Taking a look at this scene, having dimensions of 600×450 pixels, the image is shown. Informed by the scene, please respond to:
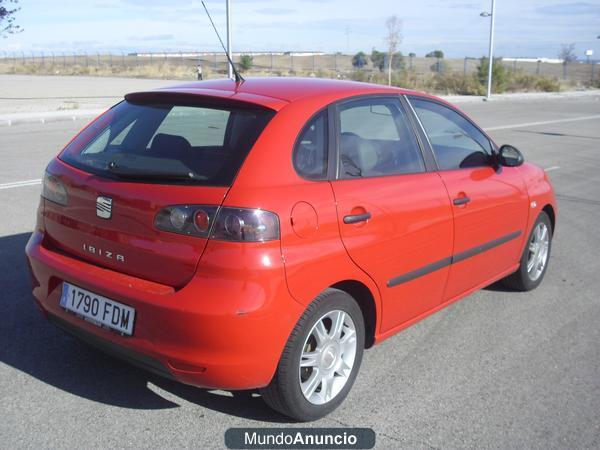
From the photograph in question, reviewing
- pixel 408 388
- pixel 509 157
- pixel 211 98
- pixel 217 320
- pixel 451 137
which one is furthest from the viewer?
pixel 509 157

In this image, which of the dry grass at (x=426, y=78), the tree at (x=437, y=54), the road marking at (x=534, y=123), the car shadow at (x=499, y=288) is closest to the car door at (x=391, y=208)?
the car shadow at (x=499, y=288)

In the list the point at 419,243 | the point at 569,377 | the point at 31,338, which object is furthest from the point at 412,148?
the point at 31,338

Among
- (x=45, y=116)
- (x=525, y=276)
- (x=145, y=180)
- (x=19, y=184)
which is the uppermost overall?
(x=145, y=180)

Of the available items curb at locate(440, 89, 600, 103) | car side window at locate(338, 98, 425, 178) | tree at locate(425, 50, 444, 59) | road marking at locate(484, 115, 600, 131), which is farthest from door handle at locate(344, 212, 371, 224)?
tree at locate(425, 50, 444, 59)

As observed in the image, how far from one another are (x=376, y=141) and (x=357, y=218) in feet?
2.47

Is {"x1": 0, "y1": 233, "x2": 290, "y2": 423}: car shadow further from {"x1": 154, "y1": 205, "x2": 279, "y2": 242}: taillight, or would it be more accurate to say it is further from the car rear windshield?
the car rear windshield

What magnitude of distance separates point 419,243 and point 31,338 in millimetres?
2472

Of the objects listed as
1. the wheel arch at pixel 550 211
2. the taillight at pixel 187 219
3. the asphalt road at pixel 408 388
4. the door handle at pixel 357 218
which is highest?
the taillight at pixel 187 219

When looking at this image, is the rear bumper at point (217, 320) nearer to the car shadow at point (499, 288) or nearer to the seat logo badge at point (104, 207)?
the seat logo badge at point (104, 207)

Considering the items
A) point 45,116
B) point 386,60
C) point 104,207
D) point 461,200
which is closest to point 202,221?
point 104,207

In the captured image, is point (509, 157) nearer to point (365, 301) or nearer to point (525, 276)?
point (525, 276)

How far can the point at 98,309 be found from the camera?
10.9ft

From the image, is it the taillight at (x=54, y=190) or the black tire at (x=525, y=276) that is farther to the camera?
the black tire at (x=525, y=276)

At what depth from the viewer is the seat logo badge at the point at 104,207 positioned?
333 centimetres
